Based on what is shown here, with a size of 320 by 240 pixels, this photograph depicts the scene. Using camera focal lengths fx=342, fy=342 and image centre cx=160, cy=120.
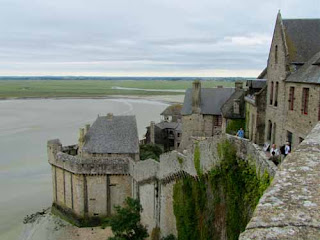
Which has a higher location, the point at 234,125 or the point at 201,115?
the point at 201,115

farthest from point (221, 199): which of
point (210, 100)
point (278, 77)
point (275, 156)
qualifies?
point (210, 100)

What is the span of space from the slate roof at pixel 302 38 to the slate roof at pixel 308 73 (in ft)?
3.32

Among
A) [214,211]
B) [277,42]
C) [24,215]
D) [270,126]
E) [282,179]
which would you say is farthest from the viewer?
[24,215]

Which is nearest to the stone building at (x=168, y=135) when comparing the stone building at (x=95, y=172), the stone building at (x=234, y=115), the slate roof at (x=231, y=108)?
the stone building at (x=95, y=172)

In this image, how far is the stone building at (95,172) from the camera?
26406 millimetres

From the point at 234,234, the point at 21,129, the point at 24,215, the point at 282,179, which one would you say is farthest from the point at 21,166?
the point at 282,179

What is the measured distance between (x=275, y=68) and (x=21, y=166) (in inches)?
1255

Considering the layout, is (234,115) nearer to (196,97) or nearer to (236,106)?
(236,106)

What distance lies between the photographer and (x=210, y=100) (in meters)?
35.0

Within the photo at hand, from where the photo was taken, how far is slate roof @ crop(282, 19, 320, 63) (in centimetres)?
1859

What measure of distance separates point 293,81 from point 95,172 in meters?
16.0

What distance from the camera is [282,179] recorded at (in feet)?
18.5

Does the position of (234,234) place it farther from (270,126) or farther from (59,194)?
(59,194)

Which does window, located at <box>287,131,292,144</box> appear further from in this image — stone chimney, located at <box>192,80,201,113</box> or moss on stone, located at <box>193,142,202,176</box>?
stone chimney, located at <box>192,80,201,113</box>
